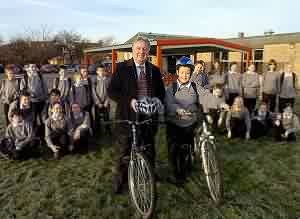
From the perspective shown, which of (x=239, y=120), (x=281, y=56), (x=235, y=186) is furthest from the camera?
(x=281, y=56)

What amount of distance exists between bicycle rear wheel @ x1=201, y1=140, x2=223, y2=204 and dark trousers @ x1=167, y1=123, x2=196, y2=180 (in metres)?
0.50

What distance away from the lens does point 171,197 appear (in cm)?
376

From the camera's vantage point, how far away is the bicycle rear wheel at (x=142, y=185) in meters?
3.06

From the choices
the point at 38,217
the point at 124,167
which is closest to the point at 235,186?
the point at 124,167

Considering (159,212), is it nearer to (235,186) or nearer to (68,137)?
(235,186)

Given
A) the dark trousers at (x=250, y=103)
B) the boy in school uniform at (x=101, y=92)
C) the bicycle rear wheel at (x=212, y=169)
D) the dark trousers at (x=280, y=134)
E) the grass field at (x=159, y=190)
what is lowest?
the grass field at (x=159, y=190)

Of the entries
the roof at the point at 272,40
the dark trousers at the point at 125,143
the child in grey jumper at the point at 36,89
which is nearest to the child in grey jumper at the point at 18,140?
the child in grey jumper at the point at 36,89

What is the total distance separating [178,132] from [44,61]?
1467 inches

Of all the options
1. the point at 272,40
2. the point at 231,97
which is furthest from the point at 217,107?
the point at 272,40

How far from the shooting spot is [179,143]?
13.0 ft

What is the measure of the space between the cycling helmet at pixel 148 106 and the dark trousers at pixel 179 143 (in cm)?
70

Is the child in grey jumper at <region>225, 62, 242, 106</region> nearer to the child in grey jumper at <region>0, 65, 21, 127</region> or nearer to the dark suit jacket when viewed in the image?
the dark suit jacket

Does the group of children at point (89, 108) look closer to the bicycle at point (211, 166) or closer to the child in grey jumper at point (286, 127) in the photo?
the child in grey jumper at point (286, 127)

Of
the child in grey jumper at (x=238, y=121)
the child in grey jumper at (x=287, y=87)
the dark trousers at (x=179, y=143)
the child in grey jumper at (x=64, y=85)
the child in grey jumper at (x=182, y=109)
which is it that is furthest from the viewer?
the child in grey jumper at (x=287, y=87)
